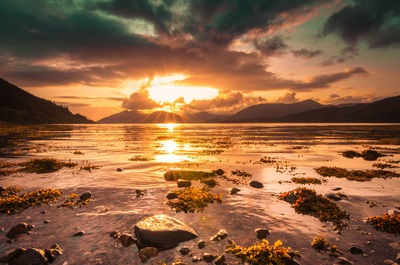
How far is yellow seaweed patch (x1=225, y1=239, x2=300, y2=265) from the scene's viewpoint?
20.5 feet

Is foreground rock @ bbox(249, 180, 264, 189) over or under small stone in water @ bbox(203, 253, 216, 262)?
under

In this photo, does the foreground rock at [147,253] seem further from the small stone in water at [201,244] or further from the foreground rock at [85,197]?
the foreground rock at [85,197]

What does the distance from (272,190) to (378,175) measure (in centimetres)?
1134

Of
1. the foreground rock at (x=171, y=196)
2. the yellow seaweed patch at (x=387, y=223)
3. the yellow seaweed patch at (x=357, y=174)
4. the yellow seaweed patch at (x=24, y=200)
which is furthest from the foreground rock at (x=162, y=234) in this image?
the yellow seaweed patch at (x=357, y=174)

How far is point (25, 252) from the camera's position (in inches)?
244

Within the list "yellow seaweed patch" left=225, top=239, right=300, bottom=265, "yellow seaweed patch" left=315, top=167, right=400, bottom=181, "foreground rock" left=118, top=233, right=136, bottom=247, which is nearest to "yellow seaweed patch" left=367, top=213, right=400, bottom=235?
"yellow seaweed patch" left=225, top=239, right=300, bottom=265

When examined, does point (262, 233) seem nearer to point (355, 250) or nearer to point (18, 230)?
point (355, 250)

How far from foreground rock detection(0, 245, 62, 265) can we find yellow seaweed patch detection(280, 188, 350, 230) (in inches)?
415

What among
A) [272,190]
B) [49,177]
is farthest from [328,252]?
[49,177]

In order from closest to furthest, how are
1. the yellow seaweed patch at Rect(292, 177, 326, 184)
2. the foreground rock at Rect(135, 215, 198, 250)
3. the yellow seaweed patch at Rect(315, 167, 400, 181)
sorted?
the foreground rock at Rect(135, 215, 198, 250) < the yellow seaweed patch at Rect(292, 177, 326, 184) < the yellow seaweed patch at Rect(315, 167, 400, 181)

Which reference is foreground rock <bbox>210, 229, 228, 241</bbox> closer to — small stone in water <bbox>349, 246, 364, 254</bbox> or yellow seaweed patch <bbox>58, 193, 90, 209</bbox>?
small stone in water <bbox>349, 246, 364, 254</bbox>

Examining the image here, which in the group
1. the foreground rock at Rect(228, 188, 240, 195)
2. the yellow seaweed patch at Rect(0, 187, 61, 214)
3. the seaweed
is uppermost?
the yellow seaweed patch at Rect(0, 187, 61, 214)

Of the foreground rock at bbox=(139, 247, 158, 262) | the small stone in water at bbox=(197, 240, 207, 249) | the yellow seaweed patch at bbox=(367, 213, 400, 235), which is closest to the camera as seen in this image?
the foreground rock at bbox=(139, 247, 158, 262)

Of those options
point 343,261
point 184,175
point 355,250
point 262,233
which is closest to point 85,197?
point 184,175
